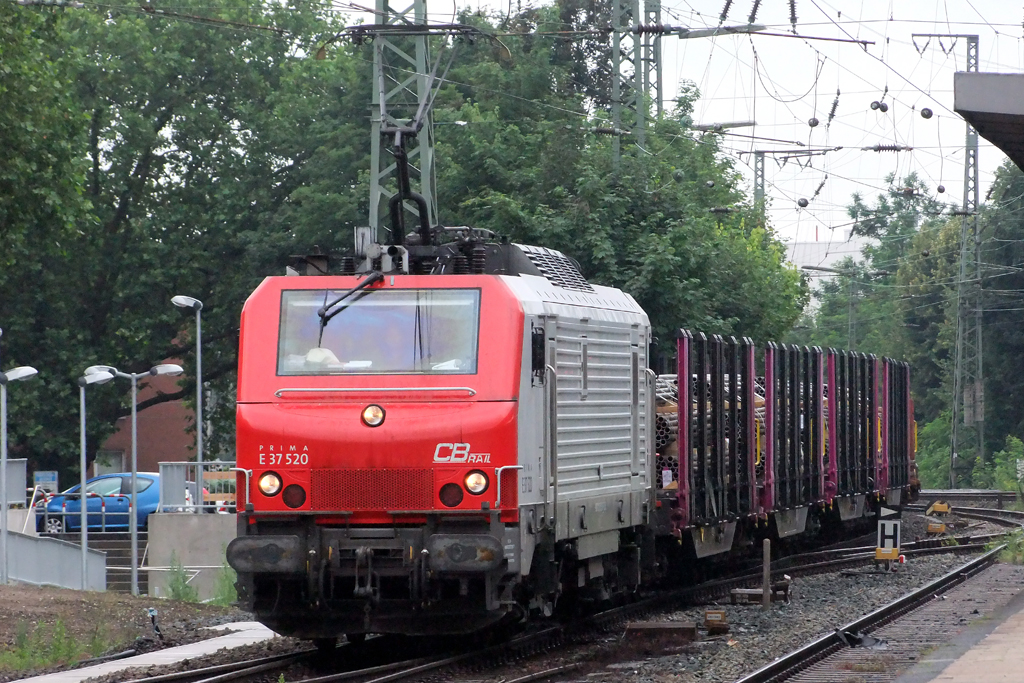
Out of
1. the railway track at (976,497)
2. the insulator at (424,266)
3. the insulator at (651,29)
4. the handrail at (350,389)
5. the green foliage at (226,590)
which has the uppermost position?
the insulator at (651,29)

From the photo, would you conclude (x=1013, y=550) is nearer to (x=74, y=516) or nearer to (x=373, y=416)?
(x=373, y=416)

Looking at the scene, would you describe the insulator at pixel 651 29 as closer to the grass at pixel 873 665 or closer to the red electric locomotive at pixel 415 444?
the red electric locomotive at pixel 415 444

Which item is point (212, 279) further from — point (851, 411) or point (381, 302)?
point (381, 302)

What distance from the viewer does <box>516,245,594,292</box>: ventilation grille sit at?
13322 mm

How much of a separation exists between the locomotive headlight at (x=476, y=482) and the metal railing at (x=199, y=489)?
46.1 ft

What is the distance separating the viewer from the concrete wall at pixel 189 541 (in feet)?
81.1

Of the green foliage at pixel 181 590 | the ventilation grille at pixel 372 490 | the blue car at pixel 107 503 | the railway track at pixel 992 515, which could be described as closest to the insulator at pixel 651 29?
the green foliage at pixel 181 590

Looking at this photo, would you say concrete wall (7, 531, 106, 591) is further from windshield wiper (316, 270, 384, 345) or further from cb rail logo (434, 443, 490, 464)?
cb rail logo (434, 443, 490, 464)

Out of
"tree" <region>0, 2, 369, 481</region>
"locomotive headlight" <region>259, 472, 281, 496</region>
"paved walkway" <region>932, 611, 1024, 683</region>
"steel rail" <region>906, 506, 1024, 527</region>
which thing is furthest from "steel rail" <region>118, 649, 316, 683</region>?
"tree" <region>0, 2, 369, 481</region>

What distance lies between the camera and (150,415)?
53.7 metres

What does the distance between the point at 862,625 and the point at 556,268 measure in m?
4.58

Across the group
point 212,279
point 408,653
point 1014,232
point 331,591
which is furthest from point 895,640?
point 1014,232

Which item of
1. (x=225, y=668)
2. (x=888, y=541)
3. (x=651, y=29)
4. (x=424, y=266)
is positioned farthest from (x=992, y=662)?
(x=651, y=29)

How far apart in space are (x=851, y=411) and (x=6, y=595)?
13864mm
